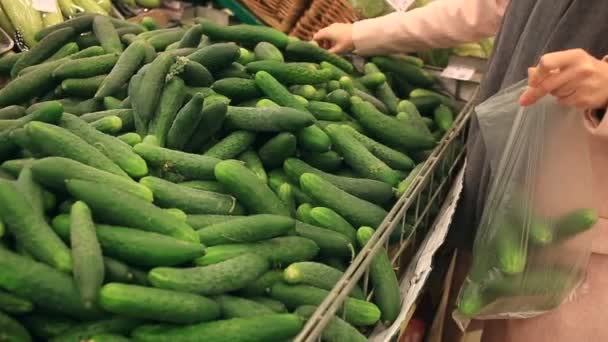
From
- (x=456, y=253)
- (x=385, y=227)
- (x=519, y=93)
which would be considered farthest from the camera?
(x=456, y=253)

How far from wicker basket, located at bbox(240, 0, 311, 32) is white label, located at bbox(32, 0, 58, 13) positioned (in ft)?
2.23

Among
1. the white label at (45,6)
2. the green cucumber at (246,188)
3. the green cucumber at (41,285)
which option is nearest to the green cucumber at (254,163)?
the green cucumber at (246,188)

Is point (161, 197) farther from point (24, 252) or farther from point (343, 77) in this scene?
point (343, 77)

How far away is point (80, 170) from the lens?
88 cm

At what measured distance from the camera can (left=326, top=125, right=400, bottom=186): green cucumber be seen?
123cm

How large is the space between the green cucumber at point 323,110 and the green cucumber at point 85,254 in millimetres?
617

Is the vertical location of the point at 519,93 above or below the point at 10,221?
above

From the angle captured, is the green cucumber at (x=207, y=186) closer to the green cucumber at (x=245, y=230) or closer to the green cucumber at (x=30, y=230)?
the green cucumber at (x=245, y=230)

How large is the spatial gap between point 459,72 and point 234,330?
1.26 m

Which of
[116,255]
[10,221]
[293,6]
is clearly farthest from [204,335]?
[293,6]

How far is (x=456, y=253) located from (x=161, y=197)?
1.07 m

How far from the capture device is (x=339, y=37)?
1.75 meters

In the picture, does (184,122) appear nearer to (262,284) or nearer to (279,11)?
(262,284)

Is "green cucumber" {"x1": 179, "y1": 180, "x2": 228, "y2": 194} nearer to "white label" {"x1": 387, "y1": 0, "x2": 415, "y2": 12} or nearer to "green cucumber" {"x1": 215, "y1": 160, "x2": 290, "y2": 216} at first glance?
"green cucumber" {"x1": 215, "y1": 160, "x2": 290, "y2": 216}
